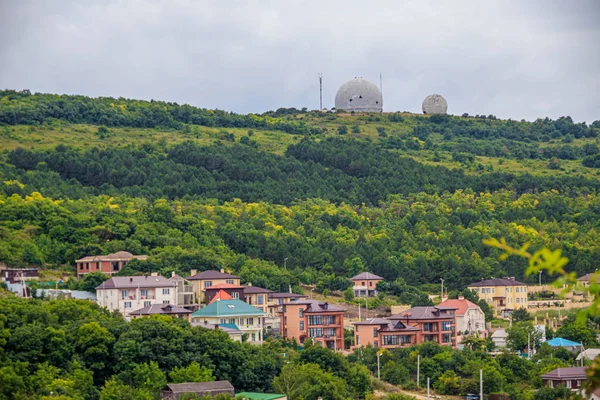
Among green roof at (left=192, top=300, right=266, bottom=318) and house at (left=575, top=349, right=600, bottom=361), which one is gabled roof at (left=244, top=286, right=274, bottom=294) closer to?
green roof at (left=192, top=300, right=266, bottom=318)

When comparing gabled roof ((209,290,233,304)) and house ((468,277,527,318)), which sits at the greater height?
gabled roof ((209,290,233,304))

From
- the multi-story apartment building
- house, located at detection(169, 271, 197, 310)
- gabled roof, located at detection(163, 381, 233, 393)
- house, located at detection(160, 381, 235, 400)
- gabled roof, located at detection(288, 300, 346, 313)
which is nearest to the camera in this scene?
house, located at detection(160, 381, 235, 400)

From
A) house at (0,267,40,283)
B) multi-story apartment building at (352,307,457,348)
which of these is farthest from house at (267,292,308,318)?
house at (0,267,40,283)

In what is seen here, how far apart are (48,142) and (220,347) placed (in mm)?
58920

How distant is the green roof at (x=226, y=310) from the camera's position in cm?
6269

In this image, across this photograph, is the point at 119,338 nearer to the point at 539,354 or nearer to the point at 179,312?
the point at 179,312

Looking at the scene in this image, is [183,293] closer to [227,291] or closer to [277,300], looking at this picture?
[227,291]

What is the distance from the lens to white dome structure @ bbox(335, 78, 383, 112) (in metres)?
136

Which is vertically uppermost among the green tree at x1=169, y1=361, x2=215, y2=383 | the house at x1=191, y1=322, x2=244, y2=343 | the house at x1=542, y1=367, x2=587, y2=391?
the house at x1=191, y1=322, x2=244, y2=343

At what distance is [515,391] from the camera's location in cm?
5441

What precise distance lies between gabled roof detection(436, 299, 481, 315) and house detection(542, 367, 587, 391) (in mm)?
14222

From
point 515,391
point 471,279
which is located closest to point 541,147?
point 471,279

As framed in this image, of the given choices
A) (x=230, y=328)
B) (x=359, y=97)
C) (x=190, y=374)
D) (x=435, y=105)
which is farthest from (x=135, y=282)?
(x=435, y=105)

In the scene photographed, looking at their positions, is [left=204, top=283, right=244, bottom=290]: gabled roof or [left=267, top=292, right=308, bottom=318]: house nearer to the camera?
[left=204, top=283, right=244, bottom=290]: gabled roof
